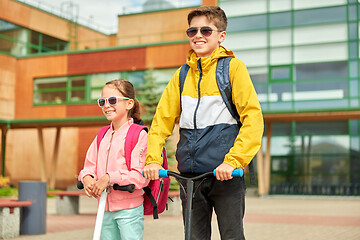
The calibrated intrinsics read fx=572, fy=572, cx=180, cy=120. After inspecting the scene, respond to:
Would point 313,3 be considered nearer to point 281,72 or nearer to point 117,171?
point 281,72

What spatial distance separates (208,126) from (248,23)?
25795 millimetres

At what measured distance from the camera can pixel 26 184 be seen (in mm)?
10258

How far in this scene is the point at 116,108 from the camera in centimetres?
402

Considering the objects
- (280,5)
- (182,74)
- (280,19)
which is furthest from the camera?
(280,5)

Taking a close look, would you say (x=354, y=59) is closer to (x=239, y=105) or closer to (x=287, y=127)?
(x=287, y=127)

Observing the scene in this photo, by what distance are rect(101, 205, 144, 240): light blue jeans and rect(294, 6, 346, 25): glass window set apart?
25.2 meters

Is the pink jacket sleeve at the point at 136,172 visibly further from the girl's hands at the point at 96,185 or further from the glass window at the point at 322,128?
the glass window at the point at 322,128

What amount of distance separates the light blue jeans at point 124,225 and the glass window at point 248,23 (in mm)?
25501

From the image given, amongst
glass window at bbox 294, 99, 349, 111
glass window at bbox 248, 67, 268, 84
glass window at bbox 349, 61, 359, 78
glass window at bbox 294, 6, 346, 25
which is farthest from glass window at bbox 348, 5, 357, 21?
glass window at bbox 248, 67, 268, 84

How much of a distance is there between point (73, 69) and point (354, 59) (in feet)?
52.7

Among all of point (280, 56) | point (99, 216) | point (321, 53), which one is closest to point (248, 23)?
point (280, 56)

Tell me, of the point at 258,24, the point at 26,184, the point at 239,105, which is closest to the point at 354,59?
the point at 258,24

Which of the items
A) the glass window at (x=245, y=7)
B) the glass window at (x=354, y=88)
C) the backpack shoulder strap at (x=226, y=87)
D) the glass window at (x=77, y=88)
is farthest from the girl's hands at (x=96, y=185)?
the glass window at (x=77, y=88)

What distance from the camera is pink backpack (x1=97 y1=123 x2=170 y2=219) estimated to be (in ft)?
12.8
